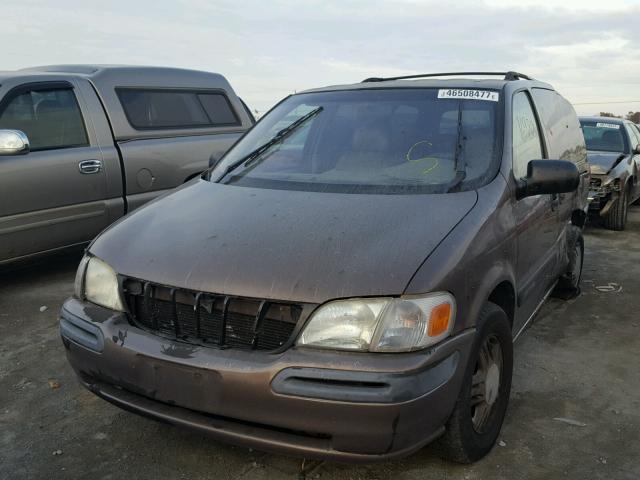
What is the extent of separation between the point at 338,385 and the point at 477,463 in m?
0.97

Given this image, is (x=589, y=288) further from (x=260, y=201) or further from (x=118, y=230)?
(x=118, y=230)

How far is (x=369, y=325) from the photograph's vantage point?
2.07 meters

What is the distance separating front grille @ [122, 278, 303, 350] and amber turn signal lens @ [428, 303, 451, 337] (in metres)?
0.46

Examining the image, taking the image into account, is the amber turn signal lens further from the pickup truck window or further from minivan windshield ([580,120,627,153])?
minivan windshield ([580,120,627,153])

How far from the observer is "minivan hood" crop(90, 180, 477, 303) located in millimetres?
2131

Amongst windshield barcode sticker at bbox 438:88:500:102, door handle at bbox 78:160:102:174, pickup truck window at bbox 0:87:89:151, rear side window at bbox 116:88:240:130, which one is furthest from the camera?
rear side window at bbox 116:88:240:130

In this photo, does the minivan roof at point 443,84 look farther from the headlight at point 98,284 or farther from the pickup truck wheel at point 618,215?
the pickup truck wheel at point 618,215

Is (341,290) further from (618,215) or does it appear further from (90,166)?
(618,215)

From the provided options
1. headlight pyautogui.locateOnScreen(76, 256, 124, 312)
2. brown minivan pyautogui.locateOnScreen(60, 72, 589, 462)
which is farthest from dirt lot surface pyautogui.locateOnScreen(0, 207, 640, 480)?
headlight pyautogui.locateOnScreen(76, 256, 124, 312)

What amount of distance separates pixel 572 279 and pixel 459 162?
7.70 feet

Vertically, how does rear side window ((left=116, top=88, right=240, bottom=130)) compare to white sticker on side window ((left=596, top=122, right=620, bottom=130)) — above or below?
above

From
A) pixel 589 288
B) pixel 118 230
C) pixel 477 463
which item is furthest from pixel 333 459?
pixel 589 288

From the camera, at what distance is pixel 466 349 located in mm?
2242

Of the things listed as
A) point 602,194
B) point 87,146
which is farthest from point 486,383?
point 602,194
